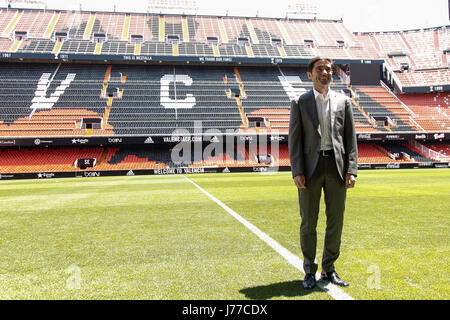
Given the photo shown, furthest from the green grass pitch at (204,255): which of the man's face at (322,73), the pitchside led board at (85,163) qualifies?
the pitchside led board at (85,163)

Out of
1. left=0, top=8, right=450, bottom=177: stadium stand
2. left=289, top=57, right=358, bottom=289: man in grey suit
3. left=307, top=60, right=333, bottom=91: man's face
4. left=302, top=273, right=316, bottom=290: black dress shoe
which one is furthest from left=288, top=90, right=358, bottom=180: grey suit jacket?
left=0, top=8, right=450, bottom=177: stadium stand

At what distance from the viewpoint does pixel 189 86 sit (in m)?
39.0

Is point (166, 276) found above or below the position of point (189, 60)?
below

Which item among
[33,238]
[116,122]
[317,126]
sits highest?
[116,122]

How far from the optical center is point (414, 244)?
15.0 ft

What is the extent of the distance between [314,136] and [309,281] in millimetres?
1318

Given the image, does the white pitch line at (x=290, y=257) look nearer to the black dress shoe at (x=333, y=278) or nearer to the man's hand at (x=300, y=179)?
the black dress shoe at (x=333, y=278)

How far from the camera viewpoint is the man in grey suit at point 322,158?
3.29m

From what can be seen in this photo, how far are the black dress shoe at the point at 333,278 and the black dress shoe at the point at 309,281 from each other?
0.16 metres

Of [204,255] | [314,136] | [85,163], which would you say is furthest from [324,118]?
[85,163]

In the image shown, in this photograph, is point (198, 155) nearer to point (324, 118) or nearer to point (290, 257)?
point (290, 257)

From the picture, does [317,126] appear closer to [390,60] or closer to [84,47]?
[84,47]
